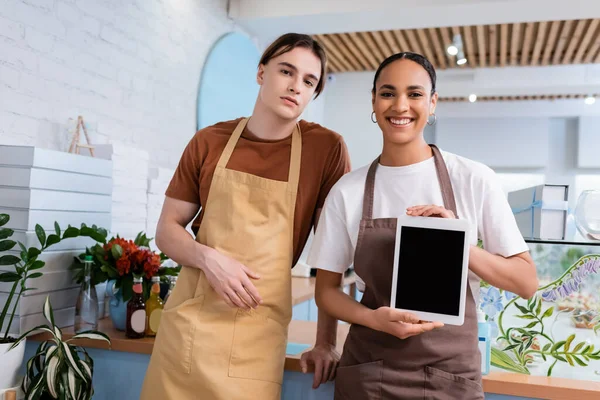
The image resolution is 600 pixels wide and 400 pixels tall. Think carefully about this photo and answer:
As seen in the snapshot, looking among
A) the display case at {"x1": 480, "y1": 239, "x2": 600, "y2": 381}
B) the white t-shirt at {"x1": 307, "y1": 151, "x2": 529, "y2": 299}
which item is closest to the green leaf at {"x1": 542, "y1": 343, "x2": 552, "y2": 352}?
the display case at {"x1": 480, "y1": 239, "x2": 600, "y2": 381}

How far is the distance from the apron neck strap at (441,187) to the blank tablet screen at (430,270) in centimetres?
14

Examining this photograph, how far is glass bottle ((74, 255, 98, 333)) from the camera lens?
2154mm

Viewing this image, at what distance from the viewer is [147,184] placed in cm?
323

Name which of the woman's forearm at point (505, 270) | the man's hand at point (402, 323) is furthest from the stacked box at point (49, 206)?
the woman's forearm at point (505, 270)

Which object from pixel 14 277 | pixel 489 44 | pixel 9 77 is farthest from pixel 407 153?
pixel 489 44

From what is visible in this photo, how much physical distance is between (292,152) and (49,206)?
40.1 inches

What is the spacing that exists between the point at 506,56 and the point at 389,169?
613 cm

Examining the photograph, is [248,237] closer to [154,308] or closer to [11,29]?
[154,308]

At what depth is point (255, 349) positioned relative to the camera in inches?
61.0

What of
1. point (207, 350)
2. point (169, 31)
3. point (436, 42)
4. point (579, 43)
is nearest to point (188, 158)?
point (207, 350)

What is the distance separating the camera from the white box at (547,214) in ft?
5.70

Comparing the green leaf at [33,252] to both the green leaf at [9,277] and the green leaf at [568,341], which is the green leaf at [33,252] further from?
the green leaf at [568,341]

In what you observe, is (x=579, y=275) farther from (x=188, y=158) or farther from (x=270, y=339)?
(x=188, y=158)

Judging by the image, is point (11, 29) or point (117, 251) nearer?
point (117, 251)
